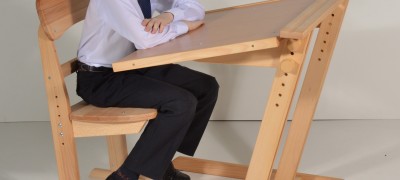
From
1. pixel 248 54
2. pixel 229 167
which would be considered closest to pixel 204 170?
pixel 229 167

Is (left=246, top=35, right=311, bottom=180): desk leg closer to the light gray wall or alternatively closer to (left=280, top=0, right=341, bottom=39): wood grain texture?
(left=280, top=0, right=341, bottom=39): wood grain texture

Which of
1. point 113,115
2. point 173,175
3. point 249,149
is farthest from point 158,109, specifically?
point 249,149

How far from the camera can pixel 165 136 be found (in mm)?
2197

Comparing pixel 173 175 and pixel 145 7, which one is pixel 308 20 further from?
pixel 173 175

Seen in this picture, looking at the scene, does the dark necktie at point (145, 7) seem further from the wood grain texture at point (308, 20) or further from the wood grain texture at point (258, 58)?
the wood grain texture at point (308, 20)

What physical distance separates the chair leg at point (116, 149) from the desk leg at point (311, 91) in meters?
0.58

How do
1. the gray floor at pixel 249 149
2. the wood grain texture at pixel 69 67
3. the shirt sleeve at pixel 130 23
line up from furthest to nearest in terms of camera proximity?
the gray floor at pixel 249 149
the wood grain texture at pixel 69 67
the shirt sleeve at pixel 130 23

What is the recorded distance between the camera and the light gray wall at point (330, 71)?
10.8 ft

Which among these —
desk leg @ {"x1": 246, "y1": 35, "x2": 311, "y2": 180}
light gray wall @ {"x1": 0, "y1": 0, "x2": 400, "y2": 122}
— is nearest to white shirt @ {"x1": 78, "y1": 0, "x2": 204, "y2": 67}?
desk leg @ {"x1": 246, "y1": 35, "x2": 311, "y2": 180}

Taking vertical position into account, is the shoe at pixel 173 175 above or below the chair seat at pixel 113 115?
below

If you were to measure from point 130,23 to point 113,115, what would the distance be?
0.28 metres

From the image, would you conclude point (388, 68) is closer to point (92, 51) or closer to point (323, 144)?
point (323, 144)

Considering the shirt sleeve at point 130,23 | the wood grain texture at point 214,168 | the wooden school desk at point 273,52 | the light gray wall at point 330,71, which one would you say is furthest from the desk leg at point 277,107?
the light gray wall at point 330,71

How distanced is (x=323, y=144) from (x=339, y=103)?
0.41 m
